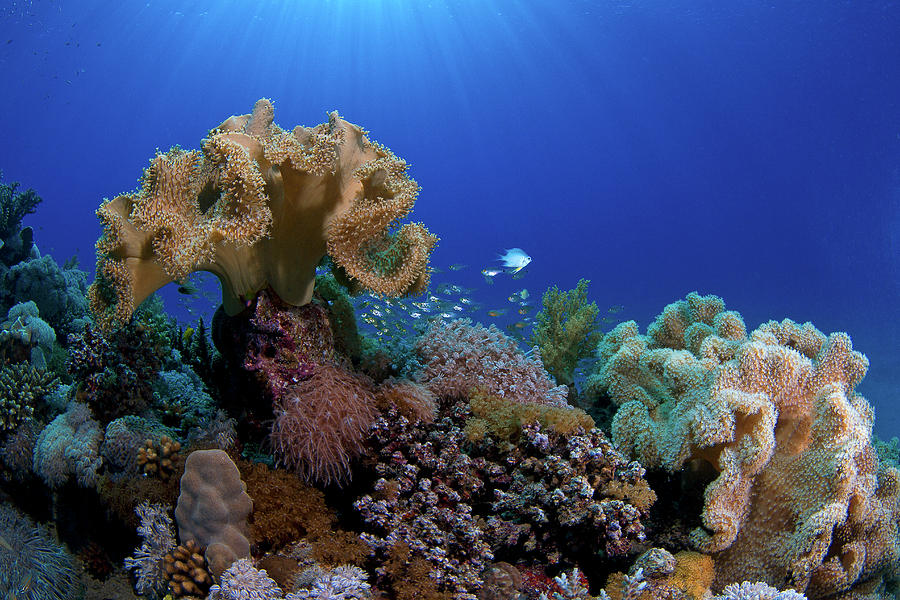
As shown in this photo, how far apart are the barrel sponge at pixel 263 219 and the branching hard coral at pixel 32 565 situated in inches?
77.7

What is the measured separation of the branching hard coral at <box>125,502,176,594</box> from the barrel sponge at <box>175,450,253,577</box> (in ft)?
0.42

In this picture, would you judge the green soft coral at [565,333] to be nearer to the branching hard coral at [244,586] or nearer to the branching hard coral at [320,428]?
the branching hard coral at [320,428]

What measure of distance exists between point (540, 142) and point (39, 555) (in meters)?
92.0

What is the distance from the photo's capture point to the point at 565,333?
6.84 metres

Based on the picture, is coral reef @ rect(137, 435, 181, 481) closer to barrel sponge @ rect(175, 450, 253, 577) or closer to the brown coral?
barrel sponge @ rect(175, 450, 253, 577)

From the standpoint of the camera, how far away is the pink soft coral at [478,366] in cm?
409

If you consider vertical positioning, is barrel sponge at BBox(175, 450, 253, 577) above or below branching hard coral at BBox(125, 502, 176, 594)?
above

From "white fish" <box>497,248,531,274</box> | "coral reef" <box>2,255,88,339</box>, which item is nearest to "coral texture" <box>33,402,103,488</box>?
"coral reef" <box>2,255,88,339</box>

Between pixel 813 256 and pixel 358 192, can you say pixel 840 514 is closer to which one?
pixel 358 192

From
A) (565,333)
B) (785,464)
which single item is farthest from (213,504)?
(565,333)

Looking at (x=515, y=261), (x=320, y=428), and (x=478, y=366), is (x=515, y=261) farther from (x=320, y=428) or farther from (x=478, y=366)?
(x=320, y=428)

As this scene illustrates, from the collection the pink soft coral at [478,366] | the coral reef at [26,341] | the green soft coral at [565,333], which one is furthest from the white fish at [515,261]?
the coral reef at [26,341]

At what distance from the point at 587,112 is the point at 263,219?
83.8 m

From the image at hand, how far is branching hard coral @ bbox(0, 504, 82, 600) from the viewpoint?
3.41 meters
